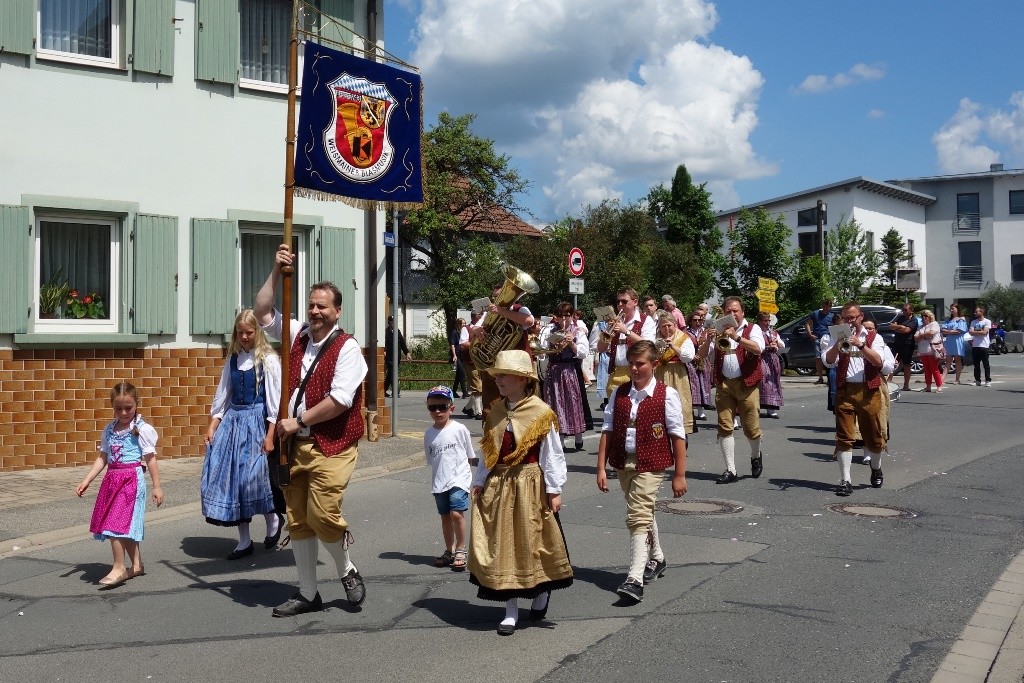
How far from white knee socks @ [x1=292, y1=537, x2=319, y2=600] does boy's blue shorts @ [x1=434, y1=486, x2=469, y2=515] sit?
4.37 feet

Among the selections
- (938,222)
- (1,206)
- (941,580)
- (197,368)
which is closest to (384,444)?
(197,368)

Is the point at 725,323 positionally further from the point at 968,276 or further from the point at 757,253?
the point at 968,276

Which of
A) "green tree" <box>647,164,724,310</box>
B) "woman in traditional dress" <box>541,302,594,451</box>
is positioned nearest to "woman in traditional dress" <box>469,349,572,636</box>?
"woman in traditional dress" <box>541,302,594,451</box>

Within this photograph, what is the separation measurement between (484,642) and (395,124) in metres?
4.53

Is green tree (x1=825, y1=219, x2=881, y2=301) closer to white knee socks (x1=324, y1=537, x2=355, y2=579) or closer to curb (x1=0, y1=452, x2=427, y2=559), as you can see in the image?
curb (x1=0, y1=452, x2=427, y2=559)

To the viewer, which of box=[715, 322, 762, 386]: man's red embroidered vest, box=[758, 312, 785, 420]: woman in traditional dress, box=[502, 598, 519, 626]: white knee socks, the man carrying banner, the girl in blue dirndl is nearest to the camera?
box=[502, 598, 519, 626]: white knee socks

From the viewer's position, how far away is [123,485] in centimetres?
703

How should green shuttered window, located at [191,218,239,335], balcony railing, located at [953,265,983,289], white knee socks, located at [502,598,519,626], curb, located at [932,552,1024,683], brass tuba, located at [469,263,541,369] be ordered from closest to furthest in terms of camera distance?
curb, located at [932,552,1024,683] < white knee socks, located at [502,598,519,626] < brass tuba, located at [469,263,541,369] < green shuttered window, located at [191,218,239,335] < balcony railing, located at [953,265,983,289]

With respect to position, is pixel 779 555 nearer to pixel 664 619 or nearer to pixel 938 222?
pixel 664 619

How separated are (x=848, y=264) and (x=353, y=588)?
111 ft

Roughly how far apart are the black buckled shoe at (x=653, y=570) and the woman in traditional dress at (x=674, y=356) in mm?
4232

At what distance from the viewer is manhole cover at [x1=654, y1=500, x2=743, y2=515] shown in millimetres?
9141

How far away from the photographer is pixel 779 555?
7.58m

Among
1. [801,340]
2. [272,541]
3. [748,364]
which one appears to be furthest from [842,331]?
[801,340]
